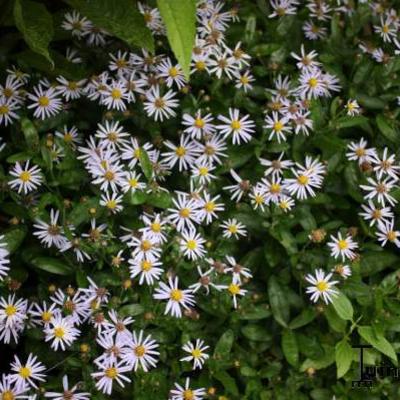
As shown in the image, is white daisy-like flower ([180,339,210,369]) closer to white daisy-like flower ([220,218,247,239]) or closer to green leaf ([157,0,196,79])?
white daisy-like flower ([220,218,247,239])

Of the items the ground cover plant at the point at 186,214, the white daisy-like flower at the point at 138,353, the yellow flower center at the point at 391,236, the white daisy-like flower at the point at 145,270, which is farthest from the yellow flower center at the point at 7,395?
the yellow flower center at the point at 391,236

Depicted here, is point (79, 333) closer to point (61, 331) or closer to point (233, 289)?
point (61, 331)

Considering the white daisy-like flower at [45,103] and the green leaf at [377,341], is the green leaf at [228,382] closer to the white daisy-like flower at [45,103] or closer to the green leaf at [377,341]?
the green leaf at [377,341]

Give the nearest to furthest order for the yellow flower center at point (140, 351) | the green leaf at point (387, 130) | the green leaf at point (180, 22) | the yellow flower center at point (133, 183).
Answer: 1. the green leaf at point (180, 22)
2. the yellow flower center at point (140, 351)
3. the yellow flower center at point (133, 183)
4. the green leaf at point (387, 130)

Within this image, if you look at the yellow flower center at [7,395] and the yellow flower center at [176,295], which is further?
the yellow flower center at [176,295]

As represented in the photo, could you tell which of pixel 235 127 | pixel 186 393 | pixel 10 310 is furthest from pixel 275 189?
pixel 10 310

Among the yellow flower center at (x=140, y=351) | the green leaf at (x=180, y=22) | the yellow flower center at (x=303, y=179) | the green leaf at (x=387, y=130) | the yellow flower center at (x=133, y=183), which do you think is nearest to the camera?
the green leaf at (x=180, y=22)
